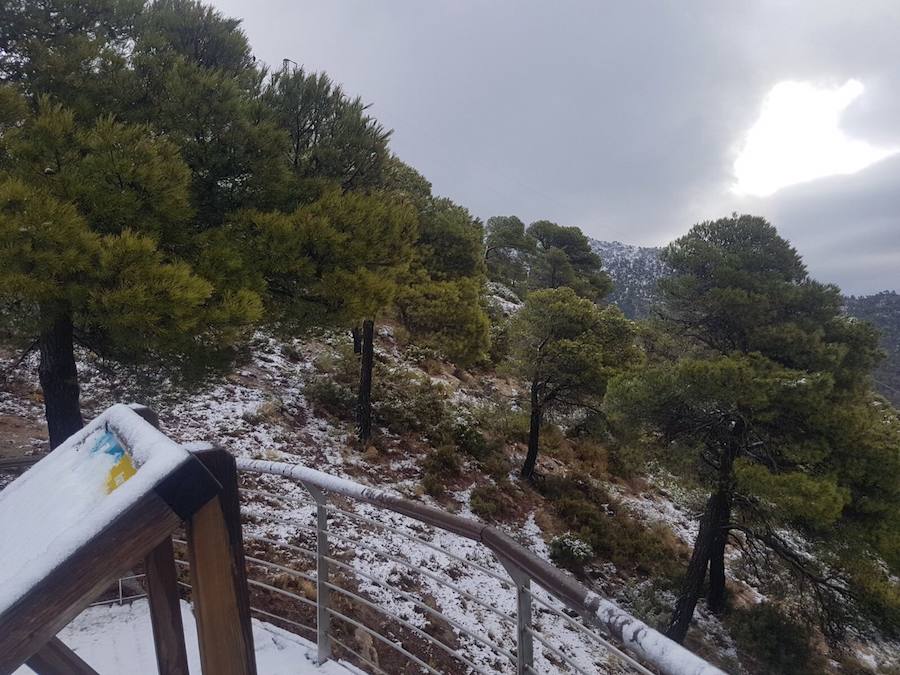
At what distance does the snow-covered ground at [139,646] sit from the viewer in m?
2.61

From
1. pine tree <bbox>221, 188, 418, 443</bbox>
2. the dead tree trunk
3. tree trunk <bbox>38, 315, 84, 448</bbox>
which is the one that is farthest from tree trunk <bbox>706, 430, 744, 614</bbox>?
tree trunk <bbox>38, 315, 84, 448</bbox>

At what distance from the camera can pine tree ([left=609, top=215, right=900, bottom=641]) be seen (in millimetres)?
7168

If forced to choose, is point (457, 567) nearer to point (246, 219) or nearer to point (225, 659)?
point (246, 219)

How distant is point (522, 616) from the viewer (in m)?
1.50

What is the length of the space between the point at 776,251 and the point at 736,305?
4.82 ft

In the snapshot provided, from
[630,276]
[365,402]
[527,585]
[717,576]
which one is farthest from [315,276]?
[630,276]

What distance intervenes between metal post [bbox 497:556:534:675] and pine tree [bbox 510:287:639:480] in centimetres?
1017

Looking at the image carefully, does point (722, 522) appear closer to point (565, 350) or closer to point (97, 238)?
point (565, 350)

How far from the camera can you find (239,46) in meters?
6.54

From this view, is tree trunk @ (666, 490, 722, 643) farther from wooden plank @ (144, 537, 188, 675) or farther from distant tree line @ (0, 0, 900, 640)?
wooden plank @ (144, 537, 188, 675)

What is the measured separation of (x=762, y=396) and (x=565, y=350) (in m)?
4.79

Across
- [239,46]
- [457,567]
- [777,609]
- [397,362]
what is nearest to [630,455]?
[777,609]

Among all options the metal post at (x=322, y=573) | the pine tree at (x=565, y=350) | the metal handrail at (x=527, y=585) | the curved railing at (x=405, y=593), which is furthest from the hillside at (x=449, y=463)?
the metal handrail at (x=527, y=585)

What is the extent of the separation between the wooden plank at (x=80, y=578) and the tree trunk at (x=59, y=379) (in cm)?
545
